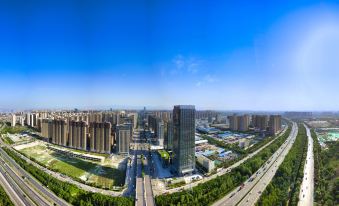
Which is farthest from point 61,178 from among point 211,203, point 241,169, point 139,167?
point 241,169

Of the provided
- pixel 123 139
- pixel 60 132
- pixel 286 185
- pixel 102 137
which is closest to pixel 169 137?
pixel 123 139

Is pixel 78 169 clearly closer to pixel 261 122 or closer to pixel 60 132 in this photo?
pixel 60 132

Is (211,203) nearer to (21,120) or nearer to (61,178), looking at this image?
(61,178)

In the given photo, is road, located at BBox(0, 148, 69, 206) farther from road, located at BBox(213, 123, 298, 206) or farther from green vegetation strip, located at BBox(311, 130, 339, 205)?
green vegetation strip, located at BBox(311, 130, 339, 205)

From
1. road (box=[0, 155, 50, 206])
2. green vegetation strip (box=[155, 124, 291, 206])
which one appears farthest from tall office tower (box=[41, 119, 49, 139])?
green vegetation strip (box=[155, 124, 291, 206])

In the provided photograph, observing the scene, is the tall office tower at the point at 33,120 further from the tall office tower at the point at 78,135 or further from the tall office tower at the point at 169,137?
the tall office tower at the point at 169,137

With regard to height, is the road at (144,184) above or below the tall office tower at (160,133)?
below

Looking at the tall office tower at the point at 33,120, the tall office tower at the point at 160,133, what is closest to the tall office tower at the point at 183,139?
the tall office tower at the point at 160,133
